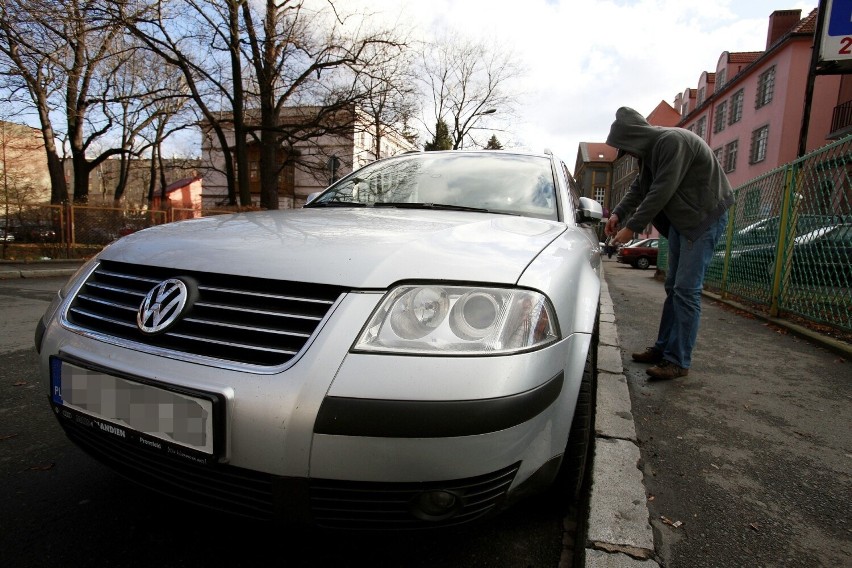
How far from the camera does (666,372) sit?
311 centimetres

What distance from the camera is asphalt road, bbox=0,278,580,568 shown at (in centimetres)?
147

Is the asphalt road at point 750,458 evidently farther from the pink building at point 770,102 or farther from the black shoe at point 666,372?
the pink building at point 770,102

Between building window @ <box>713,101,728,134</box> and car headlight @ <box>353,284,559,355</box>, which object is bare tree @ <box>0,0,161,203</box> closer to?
car headlight @ <box>353,284,559,355</box>

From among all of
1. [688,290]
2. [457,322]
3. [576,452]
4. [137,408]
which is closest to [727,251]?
[688,290]

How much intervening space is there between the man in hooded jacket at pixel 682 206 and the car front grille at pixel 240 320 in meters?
2.29

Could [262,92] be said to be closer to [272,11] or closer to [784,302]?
[272,11]

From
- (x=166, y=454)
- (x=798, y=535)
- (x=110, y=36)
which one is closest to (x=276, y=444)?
(x=166, y=454)

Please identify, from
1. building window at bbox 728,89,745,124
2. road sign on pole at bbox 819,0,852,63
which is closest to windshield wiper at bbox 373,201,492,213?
road sign on pole at bbox 819,0,852,63

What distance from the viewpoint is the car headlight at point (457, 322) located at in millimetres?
1227

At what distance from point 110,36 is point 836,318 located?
52.7 ft

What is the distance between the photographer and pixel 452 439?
1.16 metres

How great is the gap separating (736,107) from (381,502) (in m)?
34.0

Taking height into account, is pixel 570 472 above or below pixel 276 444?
below

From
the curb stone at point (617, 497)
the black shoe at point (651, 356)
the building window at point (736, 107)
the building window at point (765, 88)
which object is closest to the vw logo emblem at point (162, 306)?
the curb stone at point (617, 497)
